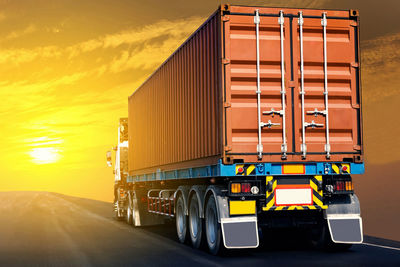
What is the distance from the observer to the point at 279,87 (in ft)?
39.9

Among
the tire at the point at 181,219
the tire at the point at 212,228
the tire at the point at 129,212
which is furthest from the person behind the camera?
the tire at the point at 129,212

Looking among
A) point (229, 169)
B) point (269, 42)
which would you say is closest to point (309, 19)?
point (269, 42)

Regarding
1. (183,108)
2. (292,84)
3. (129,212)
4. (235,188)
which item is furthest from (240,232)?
(129,212)

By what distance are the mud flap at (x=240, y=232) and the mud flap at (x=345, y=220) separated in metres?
1.57

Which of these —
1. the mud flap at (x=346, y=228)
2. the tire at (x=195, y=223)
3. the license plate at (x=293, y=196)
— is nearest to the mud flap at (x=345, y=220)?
the mud flap at (x=346, y=228)

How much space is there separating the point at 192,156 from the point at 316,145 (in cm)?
310

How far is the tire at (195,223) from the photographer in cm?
1345

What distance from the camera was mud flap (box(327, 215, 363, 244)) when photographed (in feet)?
40.0

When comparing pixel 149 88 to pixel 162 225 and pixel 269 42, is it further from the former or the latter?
pixel 269 42

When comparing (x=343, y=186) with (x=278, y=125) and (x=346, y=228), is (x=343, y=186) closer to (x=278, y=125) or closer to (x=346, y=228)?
(x=346, y=228)

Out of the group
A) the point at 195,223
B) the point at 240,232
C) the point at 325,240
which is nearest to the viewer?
the point at 240,232

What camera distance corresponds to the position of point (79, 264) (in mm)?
11352

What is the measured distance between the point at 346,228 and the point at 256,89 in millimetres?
3182

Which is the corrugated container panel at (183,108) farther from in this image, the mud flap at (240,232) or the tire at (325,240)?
the tire at (325,240)
